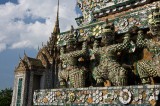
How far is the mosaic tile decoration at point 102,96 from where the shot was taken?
199 inches

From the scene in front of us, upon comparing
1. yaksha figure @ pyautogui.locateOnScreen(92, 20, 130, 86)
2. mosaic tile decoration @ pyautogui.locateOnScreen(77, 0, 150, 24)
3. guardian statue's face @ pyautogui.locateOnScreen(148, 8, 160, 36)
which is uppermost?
mosaic tile decoration @ pyautogui.locateOnScreen(77, 0, 150, 24)

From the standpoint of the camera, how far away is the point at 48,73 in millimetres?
26391

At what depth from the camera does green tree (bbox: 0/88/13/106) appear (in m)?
35.6

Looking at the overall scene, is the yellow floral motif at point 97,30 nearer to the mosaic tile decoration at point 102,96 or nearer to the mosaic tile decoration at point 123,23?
Result: the mosaic tile decoration at point 123,23

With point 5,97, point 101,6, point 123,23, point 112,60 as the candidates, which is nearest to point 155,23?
point 123,23

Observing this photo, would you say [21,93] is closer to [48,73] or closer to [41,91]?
[48,73]

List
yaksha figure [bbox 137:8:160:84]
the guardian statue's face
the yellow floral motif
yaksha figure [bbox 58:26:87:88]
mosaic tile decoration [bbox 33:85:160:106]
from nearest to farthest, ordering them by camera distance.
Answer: mosaic tile decoration [bbox 33:85:160:106] → yaksha figure [bbox 137:8:160:84] → the guardian statue's face → yaksha figure [bbox 58:26:87:88] → the yellow floral motif

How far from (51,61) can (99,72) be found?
2054 centimetres

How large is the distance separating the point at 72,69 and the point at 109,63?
1142 mm

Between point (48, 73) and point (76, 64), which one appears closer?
point (76, 64)

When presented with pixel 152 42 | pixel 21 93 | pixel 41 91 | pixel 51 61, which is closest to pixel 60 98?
pixel 41 91

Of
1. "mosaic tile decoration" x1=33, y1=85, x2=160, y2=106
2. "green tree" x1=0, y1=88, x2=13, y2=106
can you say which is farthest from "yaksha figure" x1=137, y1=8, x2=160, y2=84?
"green tree" x1=0, y1=88, x2=13, y2=106

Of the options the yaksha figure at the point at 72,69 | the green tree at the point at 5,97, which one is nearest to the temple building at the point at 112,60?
the yaksha figure at the point at 72,69

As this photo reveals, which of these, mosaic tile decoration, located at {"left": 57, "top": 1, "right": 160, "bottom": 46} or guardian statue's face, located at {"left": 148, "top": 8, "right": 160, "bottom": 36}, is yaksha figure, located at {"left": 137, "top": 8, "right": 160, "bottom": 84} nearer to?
guardian statue's face, located at {"left": 148, "top": 8, "right": 160, "bottom": 36}
